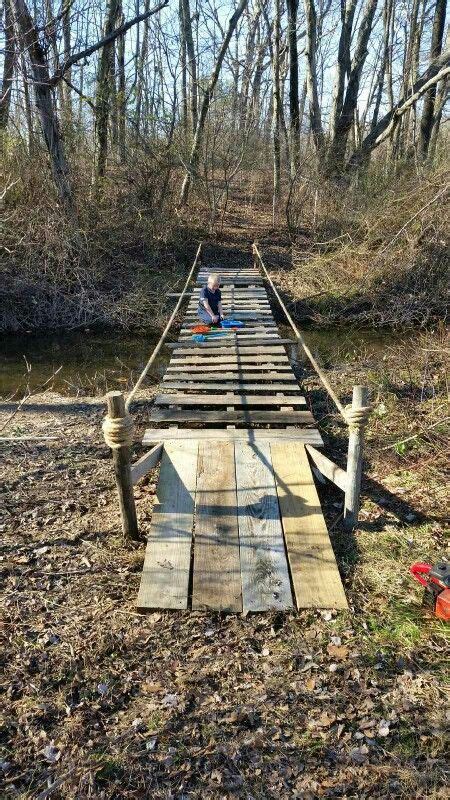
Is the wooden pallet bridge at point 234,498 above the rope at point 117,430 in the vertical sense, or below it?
below

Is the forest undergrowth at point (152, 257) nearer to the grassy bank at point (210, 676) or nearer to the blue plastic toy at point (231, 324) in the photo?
the blue plastic toy at point (231, 324)

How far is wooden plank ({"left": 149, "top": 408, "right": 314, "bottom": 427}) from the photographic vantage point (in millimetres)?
5543

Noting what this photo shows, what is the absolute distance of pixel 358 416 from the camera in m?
3.71

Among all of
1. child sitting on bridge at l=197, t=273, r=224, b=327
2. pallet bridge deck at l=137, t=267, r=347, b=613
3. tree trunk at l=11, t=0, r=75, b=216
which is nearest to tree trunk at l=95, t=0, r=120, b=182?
tree trunk at l=11, t=0, r=75, b=216

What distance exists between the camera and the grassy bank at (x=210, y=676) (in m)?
2.38

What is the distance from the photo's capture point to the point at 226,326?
892 centimetres

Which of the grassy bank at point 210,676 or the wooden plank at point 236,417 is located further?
the wooden plank at point 236,417

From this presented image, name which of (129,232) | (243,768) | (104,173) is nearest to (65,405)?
(243,768)

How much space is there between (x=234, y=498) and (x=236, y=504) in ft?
0.24

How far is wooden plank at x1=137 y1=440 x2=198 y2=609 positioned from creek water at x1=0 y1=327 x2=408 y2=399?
3.56 metres

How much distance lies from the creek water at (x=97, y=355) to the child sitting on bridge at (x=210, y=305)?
1120mm

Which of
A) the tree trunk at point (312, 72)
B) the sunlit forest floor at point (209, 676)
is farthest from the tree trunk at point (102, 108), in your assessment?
the sunlit forest floor at point (209, 676)

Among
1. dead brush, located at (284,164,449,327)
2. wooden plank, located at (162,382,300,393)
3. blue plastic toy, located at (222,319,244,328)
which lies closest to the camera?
wooden plank, located at (162,382,300,393)

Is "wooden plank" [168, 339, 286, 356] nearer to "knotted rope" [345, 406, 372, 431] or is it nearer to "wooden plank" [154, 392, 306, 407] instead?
"wooden plank" [154, 392, 306, 407]
